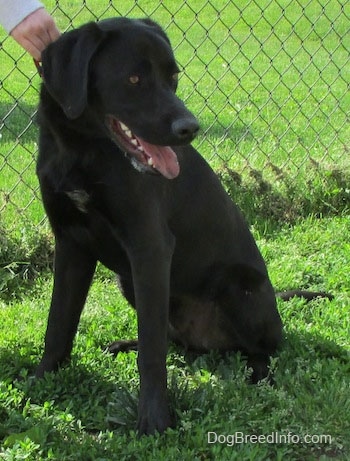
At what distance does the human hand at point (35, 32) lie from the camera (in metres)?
2.73

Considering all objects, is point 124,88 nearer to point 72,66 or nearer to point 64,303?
point 72,66

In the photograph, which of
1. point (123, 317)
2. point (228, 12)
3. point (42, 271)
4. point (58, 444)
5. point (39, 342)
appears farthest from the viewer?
Answer: point (228, 12)

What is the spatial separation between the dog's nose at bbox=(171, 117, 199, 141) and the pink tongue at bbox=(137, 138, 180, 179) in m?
0.13

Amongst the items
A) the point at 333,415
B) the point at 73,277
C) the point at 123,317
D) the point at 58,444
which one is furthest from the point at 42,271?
the point at 333,415

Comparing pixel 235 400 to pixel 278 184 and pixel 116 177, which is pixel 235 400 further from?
pixel 278 184

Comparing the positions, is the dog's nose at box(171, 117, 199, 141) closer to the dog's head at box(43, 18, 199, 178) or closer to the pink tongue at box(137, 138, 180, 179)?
the dog's head at box(43, 18, 199, 178)

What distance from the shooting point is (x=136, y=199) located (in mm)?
2572

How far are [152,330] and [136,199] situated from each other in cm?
43

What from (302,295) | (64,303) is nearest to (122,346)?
(64,303)

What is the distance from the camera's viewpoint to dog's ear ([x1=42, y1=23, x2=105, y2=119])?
2.42 m

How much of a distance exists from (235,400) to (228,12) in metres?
10.7

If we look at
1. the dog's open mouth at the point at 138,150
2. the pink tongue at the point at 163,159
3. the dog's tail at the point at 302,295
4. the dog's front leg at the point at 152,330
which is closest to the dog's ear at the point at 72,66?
the dog's open mouth at the point at 138,150

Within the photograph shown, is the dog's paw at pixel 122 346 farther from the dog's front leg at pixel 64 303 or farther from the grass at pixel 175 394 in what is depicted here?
the dog's front leg at pixel 64 303

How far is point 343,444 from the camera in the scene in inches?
99.9
